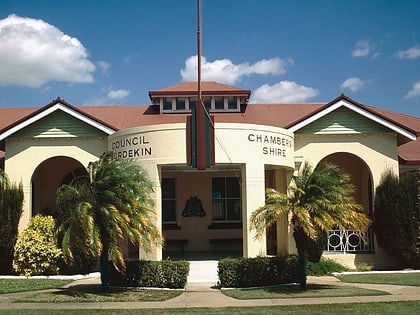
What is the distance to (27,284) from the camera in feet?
59.6

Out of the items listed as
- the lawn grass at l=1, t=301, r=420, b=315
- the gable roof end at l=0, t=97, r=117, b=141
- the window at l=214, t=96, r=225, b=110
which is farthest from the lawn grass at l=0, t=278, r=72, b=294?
the window at l=214, t=96, r=225, b=110

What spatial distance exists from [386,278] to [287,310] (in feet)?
21.9

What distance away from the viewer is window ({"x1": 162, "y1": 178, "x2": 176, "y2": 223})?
25250 millimetres

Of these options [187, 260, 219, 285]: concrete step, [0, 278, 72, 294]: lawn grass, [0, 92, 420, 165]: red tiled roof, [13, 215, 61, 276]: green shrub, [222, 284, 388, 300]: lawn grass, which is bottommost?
[222, 284, 388, 300]: lawn grass

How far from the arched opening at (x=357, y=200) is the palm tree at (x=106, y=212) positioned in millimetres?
8990

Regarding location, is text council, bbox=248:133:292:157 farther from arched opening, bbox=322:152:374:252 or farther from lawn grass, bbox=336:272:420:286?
lawn grass, bbox=336:272:420:286

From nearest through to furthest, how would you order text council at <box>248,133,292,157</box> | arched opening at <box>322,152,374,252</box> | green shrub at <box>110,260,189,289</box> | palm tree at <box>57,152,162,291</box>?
palm tree at <box>57,152,162,291</box>
green shrub at <box>110,260,189,289</box>
text council at <box>248,133,292,157</box>
arched opening at <box>322,152,374,252</box>

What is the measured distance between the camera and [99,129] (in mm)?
21812

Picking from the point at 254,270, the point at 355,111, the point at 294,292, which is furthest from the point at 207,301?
the point at 355,111

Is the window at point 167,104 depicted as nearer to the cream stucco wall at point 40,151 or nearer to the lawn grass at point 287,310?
the cream stucco wall at point 40,151

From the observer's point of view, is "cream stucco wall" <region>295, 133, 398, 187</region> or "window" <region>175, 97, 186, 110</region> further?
"window" <region>175, 97, 186, 110</region>

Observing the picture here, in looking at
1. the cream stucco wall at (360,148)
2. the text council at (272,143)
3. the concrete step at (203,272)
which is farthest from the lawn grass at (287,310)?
the cream stucco wall at (360,148)

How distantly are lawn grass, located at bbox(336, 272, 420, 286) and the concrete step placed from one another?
169 inches

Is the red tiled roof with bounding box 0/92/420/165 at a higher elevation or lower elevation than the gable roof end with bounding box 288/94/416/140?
higher
